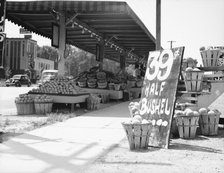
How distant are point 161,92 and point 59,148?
8.48 feet

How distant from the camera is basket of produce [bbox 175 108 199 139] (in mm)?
6738

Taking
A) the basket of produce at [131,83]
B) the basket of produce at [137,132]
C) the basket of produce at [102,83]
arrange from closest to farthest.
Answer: the basket of produce at [137,132] → the basket of produce at [102,83] → the basket of produce at [131,83]

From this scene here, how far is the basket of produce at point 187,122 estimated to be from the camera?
674cm

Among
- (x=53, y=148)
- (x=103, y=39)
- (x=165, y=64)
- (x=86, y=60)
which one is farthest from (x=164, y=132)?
(x=86, y=60)

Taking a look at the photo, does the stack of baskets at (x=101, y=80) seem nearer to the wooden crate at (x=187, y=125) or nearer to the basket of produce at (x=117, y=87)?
the basket of produce at (x=117, y=87)

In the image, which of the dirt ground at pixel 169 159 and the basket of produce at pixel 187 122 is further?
the basket of produce at pixel 187 122

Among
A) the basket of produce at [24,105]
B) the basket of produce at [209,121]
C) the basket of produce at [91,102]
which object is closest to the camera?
the basket of produce at [209,121]

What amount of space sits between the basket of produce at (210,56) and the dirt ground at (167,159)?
2.57 m

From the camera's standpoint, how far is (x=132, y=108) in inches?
310

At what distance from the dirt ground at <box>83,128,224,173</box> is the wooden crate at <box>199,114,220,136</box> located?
2.87ft

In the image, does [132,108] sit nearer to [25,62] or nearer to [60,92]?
[60,92]

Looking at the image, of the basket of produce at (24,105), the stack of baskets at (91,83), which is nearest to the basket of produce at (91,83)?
the stack of baskets at (91,83)

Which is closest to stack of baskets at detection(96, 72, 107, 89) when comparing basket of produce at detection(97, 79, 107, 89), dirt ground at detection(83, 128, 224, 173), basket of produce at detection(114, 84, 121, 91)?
basket of produce at detection(97, 79, 107, 89)

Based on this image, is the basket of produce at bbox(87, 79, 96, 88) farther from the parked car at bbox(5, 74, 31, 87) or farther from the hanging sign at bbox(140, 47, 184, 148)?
the parked car at bbox(5, 74, 31, 87)
